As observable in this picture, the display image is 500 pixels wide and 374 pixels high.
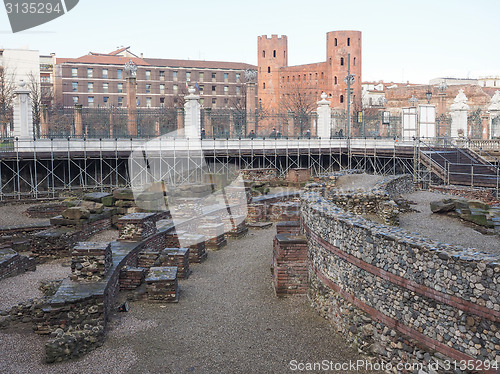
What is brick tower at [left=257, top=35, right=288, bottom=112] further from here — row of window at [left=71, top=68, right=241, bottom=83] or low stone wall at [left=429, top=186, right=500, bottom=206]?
low stone wall at [left=429, top=186, right=500, bottom=206]

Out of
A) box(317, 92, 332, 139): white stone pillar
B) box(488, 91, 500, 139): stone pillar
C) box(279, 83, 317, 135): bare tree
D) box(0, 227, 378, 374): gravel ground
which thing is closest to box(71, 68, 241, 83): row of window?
box(279, 83, 317, 135): bare tree

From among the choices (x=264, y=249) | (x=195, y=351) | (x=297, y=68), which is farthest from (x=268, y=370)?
(x=297, y=68)

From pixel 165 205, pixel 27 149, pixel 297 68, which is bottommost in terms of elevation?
pixel 165 205

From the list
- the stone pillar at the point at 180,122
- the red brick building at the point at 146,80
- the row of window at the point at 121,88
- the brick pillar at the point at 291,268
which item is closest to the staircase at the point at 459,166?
the brick pillar at the point at 291,268

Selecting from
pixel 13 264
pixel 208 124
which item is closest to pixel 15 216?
pixel 13 264

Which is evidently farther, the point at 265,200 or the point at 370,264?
the point at 265,200

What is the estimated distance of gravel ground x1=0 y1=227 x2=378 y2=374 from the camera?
6.83 metres

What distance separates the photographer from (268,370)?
679cm

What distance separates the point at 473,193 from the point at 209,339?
1199 centimetres

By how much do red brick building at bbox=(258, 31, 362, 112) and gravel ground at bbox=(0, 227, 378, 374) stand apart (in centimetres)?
4739

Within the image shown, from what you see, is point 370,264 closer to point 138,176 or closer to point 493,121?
point 138,176

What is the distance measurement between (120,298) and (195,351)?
254cm

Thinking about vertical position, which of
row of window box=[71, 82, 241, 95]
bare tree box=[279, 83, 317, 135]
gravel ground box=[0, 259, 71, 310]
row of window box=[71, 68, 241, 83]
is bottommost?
gravel ground box=[0, 259, 71, 310]

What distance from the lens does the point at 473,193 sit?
54.9 feet
